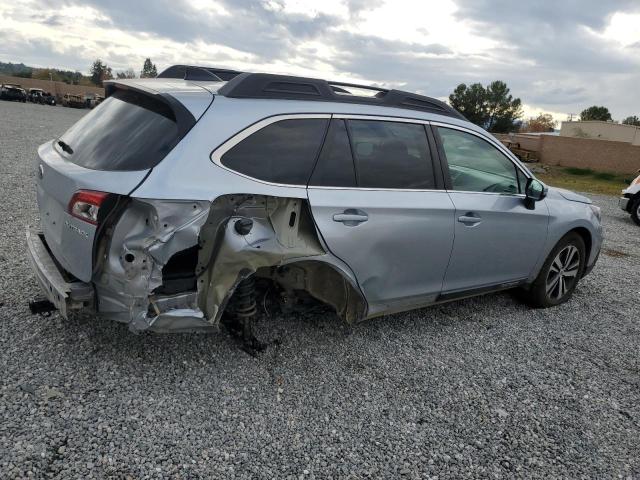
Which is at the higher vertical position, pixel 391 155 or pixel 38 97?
Answer: pixel 391 155

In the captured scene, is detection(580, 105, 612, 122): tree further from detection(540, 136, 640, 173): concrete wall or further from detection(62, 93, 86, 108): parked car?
detection(62, 93, 86, 108): parked car

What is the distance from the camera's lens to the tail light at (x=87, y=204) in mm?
2611

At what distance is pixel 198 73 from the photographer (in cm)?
360

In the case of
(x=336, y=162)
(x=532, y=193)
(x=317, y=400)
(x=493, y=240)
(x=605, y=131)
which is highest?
(x=605, y=131)

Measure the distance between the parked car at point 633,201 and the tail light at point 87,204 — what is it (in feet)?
37.4

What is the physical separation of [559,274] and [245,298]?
11.0ft

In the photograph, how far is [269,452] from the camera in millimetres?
2625

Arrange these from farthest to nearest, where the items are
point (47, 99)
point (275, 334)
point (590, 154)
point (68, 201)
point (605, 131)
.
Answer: point (47, 99) → point (605, 131) → point (590, 154) → point (275, 334) → point (68, 201)

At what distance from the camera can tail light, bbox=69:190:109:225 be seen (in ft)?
8.57

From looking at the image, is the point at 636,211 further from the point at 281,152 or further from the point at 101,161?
the point at 101,161

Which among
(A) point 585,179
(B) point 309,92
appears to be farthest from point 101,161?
(A) point 585,179

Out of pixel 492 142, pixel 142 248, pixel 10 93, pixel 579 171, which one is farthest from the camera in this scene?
pixel 10 93

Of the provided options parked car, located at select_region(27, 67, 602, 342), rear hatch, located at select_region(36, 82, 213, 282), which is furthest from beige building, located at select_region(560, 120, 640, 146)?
rear hatch, located at select_region(36, 82, 213, 282)

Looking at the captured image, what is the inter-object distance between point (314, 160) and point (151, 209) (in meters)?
1.10
